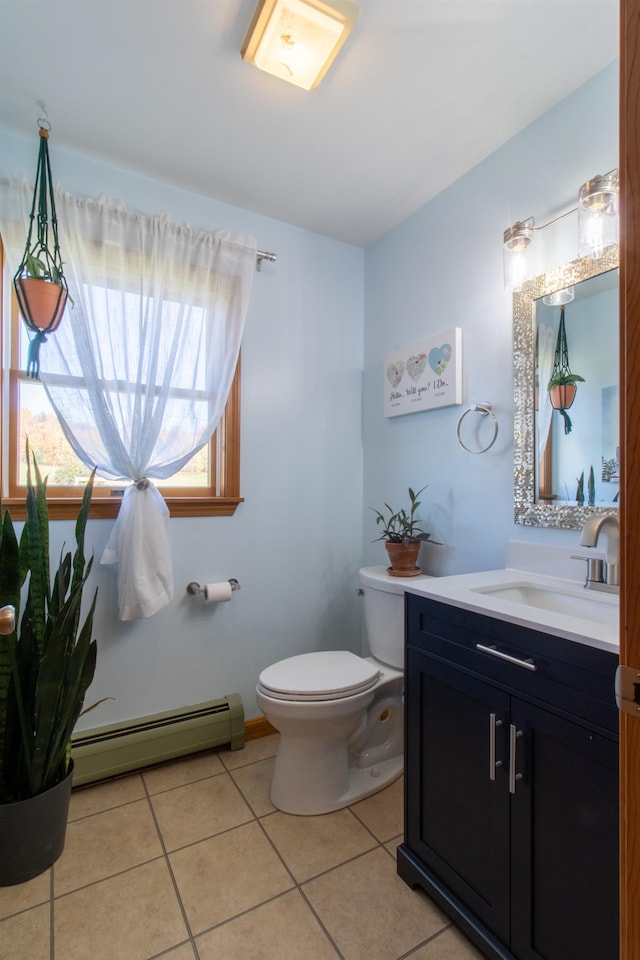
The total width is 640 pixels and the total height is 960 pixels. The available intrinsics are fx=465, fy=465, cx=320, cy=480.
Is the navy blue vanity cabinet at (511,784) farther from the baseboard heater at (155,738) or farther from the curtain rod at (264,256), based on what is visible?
the curtain rod at (264,256)

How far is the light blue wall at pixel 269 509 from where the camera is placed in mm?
1934

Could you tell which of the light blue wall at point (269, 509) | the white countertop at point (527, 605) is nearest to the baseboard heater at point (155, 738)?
the light blue wall at point (269, 509)

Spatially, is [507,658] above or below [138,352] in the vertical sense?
below

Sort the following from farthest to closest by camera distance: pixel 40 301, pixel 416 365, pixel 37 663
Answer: pixel 416 365 → pixel 40 301 → pixel 37 663

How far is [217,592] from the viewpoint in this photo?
202 centimetres

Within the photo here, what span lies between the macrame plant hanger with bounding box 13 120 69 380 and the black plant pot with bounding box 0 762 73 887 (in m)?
1.39

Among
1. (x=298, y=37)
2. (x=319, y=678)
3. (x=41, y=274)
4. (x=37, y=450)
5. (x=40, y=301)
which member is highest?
(x=298, y=37)

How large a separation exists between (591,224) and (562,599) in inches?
44.4

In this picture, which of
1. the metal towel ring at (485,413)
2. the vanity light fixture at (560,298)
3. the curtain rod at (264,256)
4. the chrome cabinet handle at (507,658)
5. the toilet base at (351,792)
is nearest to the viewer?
the chrome cabinet handle at (507,658)

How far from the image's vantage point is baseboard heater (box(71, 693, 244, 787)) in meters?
1.80

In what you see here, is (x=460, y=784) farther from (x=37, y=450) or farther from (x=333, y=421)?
(x=37, y=450)

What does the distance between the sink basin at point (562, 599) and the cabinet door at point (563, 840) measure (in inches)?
13.1

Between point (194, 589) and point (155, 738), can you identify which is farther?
point (194, 589)

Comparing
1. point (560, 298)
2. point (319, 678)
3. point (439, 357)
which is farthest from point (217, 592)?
point (560, 298)
